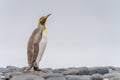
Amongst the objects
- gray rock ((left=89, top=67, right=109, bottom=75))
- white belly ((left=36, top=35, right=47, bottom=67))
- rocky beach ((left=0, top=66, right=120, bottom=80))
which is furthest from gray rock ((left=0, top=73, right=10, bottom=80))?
gray rock ((left=89, top=67, right=109, bottom=75))

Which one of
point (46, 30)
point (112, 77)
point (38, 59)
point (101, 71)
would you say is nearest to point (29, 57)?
point (38, 59)

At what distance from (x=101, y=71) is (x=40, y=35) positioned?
69 centimetres

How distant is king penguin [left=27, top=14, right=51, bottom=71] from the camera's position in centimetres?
365

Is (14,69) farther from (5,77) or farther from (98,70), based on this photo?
(98,70)

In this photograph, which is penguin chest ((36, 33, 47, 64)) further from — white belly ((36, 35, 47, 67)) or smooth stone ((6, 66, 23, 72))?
smooth stone ((6, 66, 23, 72))

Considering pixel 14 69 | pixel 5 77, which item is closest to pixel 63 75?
pixel 5 77

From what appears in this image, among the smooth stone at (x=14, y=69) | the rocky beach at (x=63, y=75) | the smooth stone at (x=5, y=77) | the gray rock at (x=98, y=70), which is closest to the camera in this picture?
the rocky beach at (x=63, y=75)

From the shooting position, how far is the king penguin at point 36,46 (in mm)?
3654

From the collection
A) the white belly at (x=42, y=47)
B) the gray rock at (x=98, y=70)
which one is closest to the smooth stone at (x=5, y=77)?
the white belly at (x=42, y=47)

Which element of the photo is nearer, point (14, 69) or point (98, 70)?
point (98, 70)

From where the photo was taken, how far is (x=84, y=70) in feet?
12.1

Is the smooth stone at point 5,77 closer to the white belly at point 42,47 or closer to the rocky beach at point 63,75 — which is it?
the rocky beach at point 63,75

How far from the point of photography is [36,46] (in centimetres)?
367

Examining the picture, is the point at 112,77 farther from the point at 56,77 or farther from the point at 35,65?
the point at 35,65
